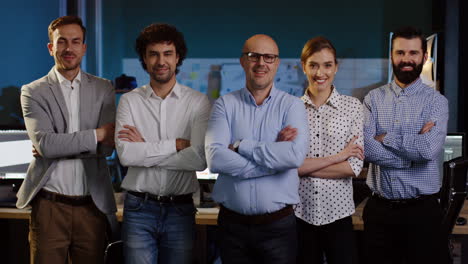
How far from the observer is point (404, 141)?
8.12 ft

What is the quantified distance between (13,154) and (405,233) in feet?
8.44

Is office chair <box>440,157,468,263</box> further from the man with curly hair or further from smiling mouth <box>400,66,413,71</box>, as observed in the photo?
the man with curly hair

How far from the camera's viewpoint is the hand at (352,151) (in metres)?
2.36

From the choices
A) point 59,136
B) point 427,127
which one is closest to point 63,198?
point 59,136

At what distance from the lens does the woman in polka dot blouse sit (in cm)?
232

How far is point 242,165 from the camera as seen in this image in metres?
2.09

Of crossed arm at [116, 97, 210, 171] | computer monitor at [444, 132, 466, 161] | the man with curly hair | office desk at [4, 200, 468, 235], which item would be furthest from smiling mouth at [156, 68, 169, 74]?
computer monitor at [444, 132, 466, 161]

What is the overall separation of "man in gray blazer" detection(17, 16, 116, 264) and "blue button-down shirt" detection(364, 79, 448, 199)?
4.37ft

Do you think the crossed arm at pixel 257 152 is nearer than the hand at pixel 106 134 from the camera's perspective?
Yes

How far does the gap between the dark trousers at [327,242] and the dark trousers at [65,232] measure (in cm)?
101

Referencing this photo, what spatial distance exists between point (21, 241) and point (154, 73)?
6.74ft

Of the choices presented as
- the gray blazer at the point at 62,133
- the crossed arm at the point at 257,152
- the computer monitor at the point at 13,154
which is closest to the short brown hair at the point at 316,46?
the crossed arm at the point at 257,152

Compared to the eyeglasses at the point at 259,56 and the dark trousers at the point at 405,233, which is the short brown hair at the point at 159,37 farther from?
the dark trousers at the point at 405,233

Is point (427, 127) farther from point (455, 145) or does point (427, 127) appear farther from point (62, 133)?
point (62, 133)
